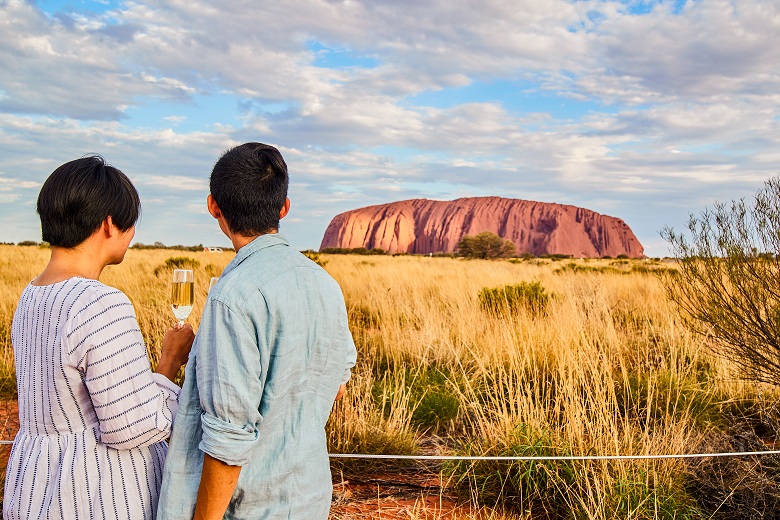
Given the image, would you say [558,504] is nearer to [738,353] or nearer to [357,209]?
[738,353]

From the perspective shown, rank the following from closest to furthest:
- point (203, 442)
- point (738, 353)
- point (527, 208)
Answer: point (203, 442)
point (738, 353)
point (527, 208)

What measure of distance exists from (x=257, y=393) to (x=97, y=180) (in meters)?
0.69

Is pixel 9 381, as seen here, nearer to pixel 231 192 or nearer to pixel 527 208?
pixel 231 192

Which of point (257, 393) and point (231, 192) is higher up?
point (231, 192)

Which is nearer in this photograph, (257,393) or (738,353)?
(257,393)

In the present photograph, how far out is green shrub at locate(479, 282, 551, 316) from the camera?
8938 mm

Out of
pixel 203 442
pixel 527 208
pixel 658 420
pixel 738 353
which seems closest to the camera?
pixel 203 442

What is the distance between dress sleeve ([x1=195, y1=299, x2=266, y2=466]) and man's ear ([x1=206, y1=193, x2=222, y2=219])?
0.27 m

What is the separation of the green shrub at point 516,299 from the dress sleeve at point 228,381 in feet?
24.8

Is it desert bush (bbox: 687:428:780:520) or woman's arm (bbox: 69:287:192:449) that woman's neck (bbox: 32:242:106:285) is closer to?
woman's arm (bbox: 69:287:192:449)

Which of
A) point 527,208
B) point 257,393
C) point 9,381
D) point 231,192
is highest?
point 527,208

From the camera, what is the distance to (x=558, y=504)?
12.0ft

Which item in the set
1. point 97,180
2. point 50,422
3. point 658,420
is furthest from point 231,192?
point 658,420

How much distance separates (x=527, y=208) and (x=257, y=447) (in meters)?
132
